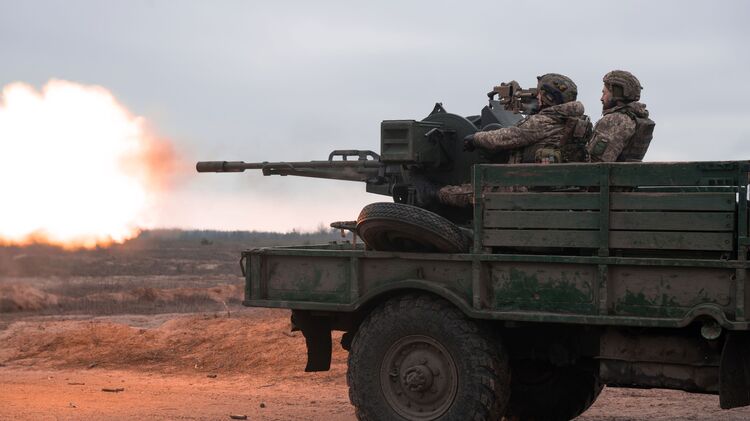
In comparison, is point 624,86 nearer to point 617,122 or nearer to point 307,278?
point 617,122

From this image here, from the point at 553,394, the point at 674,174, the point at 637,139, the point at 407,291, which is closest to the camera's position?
the point at 674,174

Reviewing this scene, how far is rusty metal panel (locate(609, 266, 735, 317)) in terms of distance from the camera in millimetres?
7309

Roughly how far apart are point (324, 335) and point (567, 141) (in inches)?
100.0

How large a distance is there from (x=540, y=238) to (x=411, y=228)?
3.08ft

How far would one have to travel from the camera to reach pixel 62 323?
18.9 m

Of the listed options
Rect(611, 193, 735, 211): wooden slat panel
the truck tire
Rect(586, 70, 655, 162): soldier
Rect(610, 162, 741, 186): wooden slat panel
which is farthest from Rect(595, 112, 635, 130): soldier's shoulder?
the truck tire

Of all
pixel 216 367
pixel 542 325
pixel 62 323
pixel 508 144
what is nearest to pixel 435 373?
pixel 542 325

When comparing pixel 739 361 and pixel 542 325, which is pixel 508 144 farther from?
pixel 739 361

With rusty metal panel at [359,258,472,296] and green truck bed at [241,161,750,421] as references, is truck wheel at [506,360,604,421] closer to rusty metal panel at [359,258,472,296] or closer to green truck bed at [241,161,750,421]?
green truck bed at [241,161,750,421]

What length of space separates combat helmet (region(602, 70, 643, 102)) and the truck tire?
164cm

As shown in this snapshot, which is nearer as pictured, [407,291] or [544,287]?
[544,287]

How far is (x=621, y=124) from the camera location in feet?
28.3

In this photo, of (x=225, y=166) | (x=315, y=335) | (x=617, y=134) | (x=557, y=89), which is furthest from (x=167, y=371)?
(x=617, y=134)

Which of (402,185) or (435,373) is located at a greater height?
(402,185)
